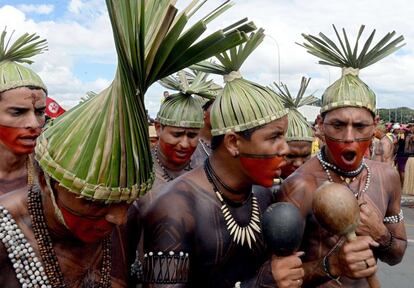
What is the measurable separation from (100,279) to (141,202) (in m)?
0.70

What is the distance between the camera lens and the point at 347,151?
2887mm

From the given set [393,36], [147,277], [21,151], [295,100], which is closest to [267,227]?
[147,277]

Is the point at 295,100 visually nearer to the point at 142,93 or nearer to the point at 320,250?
the point at 320,250

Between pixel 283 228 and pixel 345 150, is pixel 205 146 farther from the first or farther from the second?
pixel 283 228

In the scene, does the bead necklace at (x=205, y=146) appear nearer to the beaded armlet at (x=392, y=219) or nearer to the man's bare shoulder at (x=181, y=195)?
the beaded armlet at (x=392, y=219)

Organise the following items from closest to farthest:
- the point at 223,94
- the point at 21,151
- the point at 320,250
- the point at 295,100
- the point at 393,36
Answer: the point at 223,94, the point at 320,250, the point at 393,36, the point at 21,151, the point at 295,100

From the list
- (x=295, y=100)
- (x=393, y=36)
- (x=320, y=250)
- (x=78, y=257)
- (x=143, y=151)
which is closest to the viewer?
(x=143, y=151)

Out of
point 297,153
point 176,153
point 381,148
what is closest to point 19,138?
point 176,153

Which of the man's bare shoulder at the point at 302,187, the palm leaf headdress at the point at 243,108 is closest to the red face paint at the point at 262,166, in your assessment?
the palm leaf headdress at the point at 243,108

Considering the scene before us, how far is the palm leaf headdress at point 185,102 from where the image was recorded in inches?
170

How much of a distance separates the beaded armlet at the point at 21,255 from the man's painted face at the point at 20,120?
5.19 feet

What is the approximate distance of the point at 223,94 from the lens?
2.60 meters

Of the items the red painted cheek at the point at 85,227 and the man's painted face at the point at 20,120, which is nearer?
the red painted cheek at the point at 85,227

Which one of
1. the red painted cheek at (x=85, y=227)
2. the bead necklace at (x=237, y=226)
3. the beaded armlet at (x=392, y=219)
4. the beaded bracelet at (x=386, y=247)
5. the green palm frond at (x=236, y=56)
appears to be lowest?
the beaded bracelet at (x=386, y=247)
